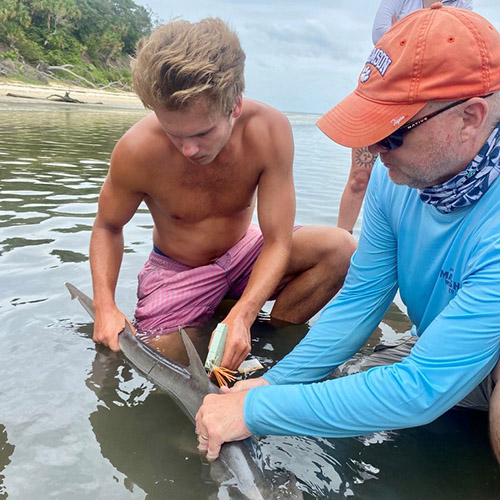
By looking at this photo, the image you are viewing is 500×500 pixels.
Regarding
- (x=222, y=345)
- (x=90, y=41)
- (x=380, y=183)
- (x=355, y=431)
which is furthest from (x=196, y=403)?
(x=90, y=41)

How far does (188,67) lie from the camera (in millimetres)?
2531

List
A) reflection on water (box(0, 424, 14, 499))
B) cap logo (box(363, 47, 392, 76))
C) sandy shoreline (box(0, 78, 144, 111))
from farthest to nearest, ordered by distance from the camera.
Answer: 1. sandy shoreline (box(0, 78, 144, 111))
2. reflection on water (box(0, 424, 14, 499))
3. cap logo (box(363, 47, 392, 76))

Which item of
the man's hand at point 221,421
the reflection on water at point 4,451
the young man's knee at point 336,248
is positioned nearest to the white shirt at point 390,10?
the young man's knee at point 336,248

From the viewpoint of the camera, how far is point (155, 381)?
2.73 meters

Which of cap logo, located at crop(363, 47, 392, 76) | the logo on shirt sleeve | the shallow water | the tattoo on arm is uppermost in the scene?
cap logo, located at crop(363, 47, 392, 76)

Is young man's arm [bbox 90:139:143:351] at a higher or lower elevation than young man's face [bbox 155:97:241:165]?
lower

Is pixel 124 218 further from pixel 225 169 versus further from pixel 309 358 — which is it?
pixel 309 358

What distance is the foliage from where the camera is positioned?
130 ft

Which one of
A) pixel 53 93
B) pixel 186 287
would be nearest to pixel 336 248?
pixel 186 287

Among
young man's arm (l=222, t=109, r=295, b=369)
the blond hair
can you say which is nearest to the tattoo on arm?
young man's arm (l=222, t=109, r=295, b=369)

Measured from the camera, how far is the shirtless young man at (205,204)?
2.62 metres

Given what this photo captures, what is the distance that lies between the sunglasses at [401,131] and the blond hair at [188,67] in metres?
1.04

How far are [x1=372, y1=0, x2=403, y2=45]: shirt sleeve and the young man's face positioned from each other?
100 inches

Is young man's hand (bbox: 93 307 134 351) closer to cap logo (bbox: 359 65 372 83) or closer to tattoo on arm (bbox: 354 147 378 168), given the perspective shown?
cap logo (bbox: 359 65 372 83)
